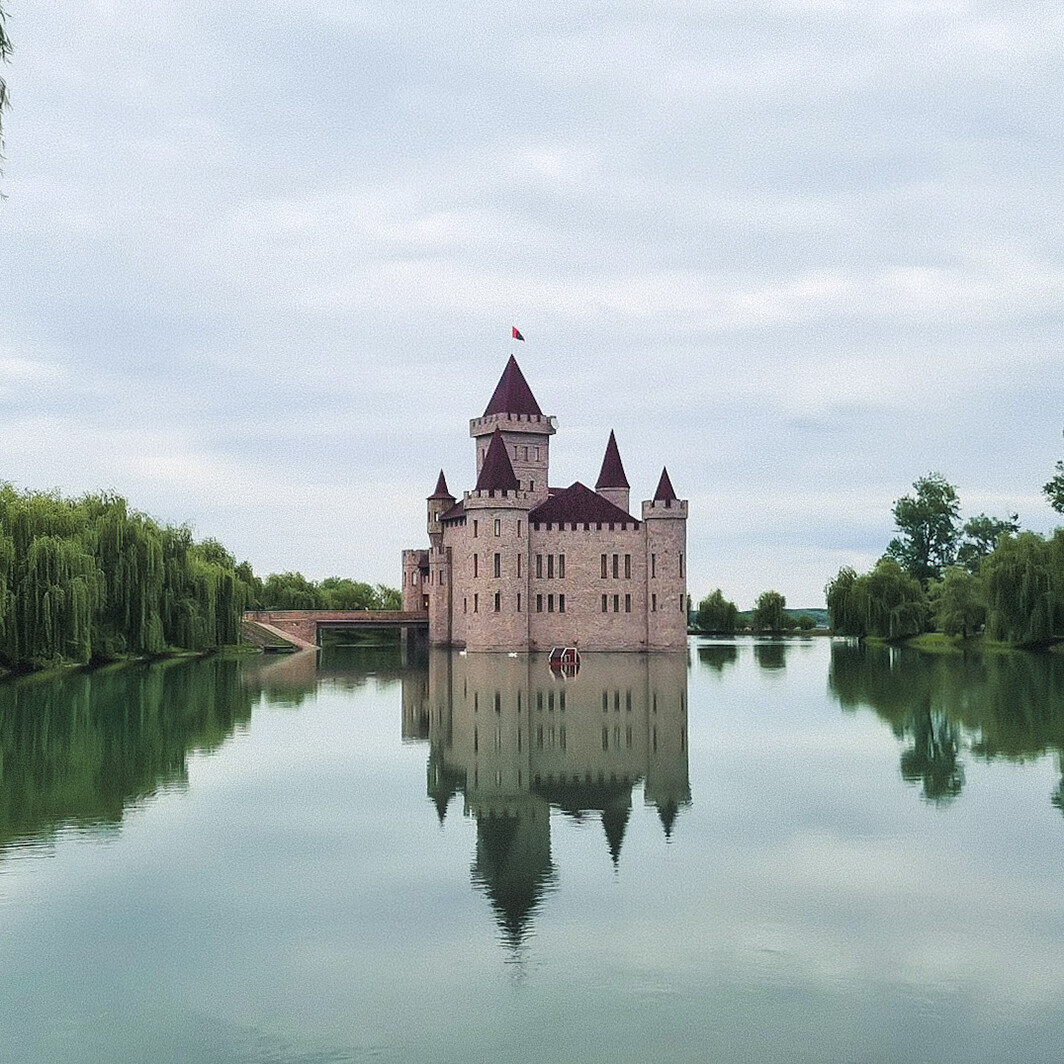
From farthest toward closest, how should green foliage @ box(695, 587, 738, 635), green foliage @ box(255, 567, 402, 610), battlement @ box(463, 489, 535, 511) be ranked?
green foliage @ box(695, 587, 738, 635) → green foliage @ box(255, 567, 402, 610) → battlement @ box(463, 489, 535, 511)

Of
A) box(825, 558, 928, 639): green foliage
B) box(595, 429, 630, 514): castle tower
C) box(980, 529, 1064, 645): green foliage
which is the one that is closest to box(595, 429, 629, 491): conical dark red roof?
box(595, 429, 630, 514): castle tower

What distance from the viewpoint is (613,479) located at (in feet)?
222

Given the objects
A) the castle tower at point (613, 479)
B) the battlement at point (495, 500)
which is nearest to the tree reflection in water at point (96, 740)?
the battlement at point (495, 500)

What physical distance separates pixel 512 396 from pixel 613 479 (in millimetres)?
7034

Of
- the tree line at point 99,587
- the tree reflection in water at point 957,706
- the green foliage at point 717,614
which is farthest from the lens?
the green foliage at point 717,614

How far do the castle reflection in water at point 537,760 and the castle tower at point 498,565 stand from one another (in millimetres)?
20696

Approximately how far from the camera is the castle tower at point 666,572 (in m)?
57.6

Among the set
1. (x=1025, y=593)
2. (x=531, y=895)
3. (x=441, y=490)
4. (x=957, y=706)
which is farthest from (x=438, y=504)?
(x=531, y=895)

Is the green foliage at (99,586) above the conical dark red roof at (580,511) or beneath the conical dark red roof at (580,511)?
beneath

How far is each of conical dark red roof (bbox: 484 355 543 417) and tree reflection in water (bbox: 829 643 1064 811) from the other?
24.1 meters

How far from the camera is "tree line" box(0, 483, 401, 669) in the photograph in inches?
1266

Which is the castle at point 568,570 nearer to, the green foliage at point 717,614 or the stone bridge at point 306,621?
the stone bridge at point 306,621

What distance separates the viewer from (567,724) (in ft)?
74.5

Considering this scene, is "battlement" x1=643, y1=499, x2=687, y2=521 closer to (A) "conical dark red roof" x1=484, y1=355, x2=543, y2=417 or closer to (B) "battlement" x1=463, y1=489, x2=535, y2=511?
(B) "battlement" x1=463, y1=489, x2=535, y2=511
